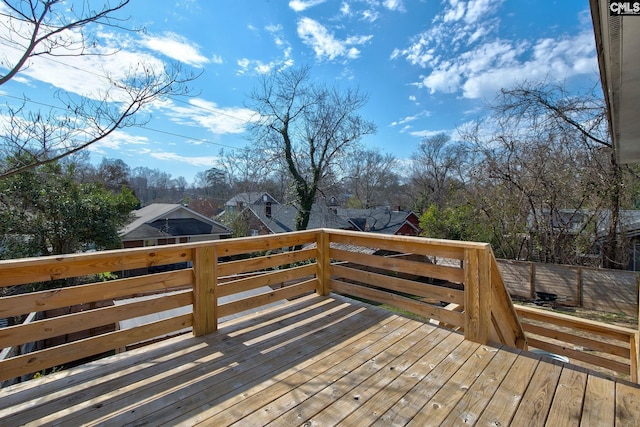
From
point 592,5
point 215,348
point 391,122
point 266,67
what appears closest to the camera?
point 592,5

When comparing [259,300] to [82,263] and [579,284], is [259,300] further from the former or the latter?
[579,284]

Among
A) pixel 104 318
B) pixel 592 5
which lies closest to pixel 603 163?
pixel 592 5

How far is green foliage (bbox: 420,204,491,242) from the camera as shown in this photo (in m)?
12.0

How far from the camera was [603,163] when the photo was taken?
927 centimetres

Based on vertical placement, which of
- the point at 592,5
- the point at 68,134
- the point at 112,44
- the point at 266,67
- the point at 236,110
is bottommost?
the point at 592,5

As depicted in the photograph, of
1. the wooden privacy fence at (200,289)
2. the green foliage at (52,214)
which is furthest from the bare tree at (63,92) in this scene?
the green foliage at (52,214)

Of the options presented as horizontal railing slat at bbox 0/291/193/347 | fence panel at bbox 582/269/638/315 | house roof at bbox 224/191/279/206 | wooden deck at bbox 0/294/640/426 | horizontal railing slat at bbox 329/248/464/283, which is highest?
house roof at bbox 224/191/279/206

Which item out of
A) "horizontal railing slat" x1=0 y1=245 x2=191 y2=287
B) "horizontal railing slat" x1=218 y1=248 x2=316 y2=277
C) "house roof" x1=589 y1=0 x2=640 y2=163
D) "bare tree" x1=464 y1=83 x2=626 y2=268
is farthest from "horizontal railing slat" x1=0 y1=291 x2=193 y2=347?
"bare tree" x1=464 y1=83 x2=626 y2=268

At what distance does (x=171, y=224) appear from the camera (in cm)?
1920

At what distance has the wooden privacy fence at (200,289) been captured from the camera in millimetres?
1978

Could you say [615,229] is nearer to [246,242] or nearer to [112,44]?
[246,242]

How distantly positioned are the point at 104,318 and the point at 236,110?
14916mm

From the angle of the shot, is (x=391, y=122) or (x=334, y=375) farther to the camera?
(x=391, y=122)

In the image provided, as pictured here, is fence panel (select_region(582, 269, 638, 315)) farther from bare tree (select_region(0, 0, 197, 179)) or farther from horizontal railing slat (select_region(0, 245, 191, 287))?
bare tree (select_region(0, 0, 197, 179))
